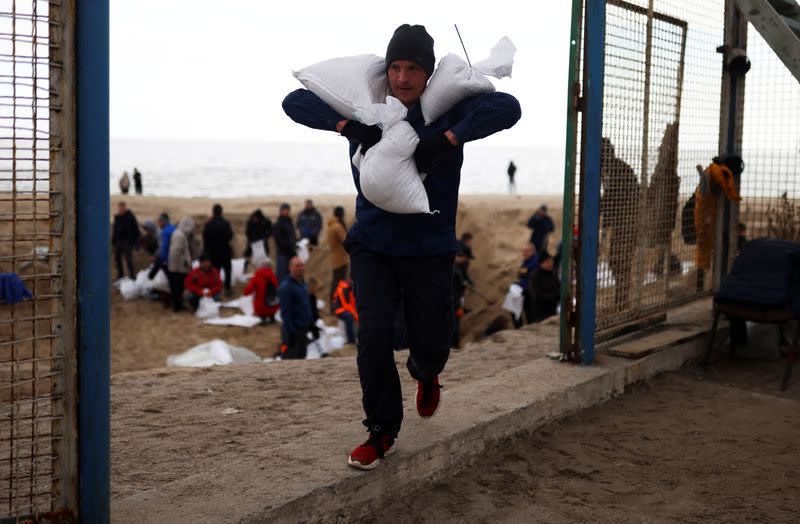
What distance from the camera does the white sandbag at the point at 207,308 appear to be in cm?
1501

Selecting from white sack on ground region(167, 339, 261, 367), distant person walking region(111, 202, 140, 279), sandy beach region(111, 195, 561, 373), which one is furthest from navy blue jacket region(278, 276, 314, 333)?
distant person walking region(111, 202, 140, 279)

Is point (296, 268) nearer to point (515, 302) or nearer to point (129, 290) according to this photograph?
point (515, 302)

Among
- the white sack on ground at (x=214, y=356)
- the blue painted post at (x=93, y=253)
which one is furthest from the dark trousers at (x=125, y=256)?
the blue painted post at (x=93, y=253)

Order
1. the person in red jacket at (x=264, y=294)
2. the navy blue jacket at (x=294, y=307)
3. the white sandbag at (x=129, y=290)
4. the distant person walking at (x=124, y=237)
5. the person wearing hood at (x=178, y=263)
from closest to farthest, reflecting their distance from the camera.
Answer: the navy blue jacket at (x=294, y=307), the person in red jacket at (x=264, y=294), the person wearing hood at (x=178, y=263), the white sandbag at (x=129, y=290), the distant person walking at (x=124, y=237)

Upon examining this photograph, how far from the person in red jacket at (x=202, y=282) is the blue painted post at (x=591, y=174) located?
10723mm

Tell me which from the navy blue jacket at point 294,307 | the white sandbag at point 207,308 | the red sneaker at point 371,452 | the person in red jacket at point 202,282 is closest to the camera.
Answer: the red sneaker at point 371,452

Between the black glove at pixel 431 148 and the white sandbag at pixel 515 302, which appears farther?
the white sandbag at pixel 515 302

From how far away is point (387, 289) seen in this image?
138 inches

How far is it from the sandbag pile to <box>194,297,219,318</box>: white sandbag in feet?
39.3

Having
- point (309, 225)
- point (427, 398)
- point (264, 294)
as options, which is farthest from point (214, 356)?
point (309, 225)

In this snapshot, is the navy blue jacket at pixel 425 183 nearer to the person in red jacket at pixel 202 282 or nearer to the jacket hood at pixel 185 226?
the person in red jacket at pixel 202 282

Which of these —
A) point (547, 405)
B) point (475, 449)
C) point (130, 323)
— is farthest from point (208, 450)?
point (130, 323)

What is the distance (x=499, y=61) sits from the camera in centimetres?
362

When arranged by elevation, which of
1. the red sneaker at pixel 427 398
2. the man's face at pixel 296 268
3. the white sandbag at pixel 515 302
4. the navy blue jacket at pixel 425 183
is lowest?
the white sandbag at pixel 515 302
